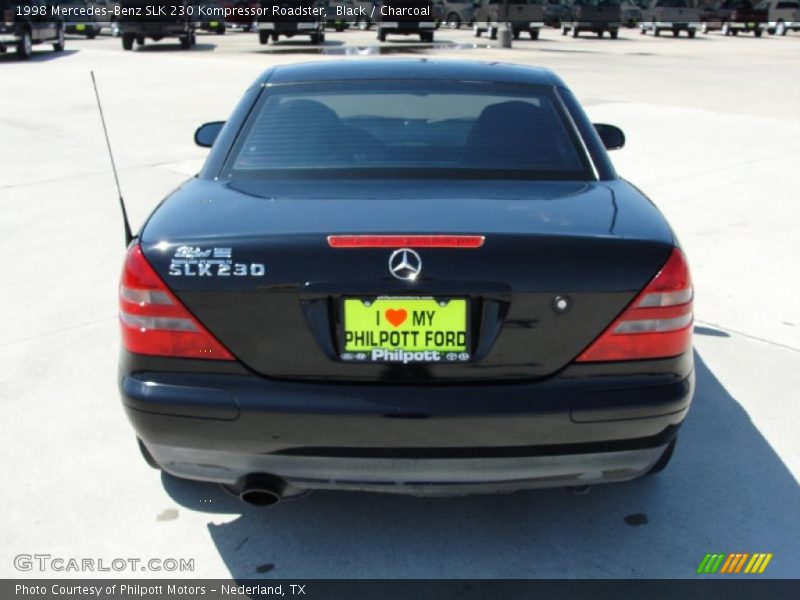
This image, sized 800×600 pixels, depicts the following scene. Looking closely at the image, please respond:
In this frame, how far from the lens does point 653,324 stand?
2748mm

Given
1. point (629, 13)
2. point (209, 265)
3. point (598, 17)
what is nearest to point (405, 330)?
point (209, 265)

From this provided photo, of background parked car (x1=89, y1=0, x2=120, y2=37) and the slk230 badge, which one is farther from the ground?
the slk230 badge

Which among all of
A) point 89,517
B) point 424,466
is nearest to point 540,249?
point 424,466

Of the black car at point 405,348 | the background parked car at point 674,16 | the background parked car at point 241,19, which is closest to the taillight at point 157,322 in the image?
the black car at point 405,348

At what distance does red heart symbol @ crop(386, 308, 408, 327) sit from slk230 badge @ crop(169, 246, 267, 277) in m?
0.38

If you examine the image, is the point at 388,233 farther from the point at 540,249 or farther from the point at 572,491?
the point at 572,491

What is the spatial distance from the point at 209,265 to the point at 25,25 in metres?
25.1

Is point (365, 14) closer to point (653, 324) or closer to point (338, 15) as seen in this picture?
point (338, 15)

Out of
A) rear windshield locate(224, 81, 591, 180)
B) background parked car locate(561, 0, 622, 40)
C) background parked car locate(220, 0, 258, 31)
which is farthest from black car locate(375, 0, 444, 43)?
rear windshield locate(224, 81, 591, 180)

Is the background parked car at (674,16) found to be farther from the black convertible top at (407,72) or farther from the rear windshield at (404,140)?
the rear windshield at (404,140)

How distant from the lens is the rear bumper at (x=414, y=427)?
2.64 m

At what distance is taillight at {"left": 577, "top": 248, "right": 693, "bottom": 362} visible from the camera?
107 inches

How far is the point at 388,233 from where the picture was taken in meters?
2.69

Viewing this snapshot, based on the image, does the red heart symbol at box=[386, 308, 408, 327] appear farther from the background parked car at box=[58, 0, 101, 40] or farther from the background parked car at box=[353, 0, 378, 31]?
the background parked car at box=[353, 0, 378, 31]
